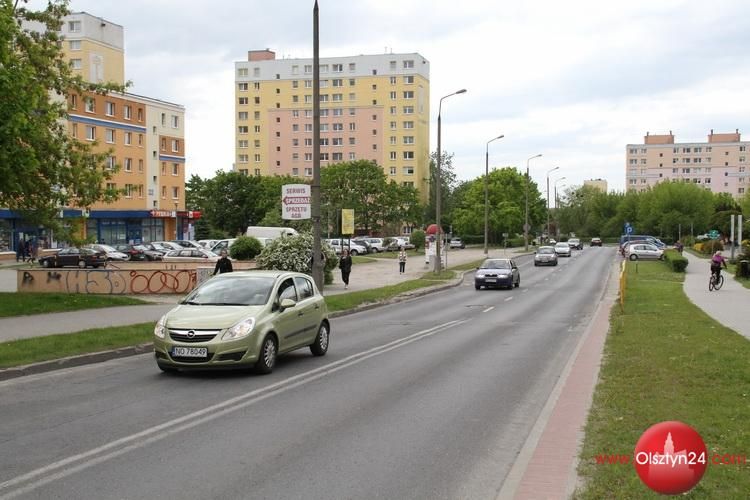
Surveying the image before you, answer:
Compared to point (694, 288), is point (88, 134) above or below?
above

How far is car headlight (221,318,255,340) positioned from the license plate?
1.04ft

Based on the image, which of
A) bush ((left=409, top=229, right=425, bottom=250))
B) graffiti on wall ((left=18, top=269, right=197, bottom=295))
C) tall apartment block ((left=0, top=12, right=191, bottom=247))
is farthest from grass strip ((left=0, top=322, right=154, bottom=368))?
bush ((left=409, top=229, right=425, bottom=250))

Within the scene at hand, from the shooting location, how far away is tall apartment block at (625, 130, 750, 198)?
556 ft

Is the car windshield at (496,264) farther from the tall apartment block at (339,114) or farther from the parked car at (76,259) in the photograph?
the tall apartment block at (339,114)

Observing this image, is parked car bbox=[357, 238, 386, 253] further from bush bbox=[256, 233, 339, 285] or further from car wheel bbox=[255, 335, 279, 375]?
car wheel bbox=[255, 335, 279, 375]

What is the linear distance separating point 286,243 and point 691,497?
1042 inches

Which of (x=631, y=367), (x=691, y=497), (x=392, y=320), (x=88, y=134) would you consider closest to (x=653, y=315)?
(x=392, y=320)

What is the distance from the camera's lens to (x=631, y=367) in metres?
11.1

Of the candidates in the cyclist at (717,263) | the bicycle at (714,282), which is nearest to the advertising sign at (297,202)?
the cyclist at (717,263)

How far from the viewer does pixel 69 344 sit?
45.0ft

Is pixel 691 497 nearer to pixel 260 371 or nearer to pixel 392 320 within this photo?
pixel 260 371

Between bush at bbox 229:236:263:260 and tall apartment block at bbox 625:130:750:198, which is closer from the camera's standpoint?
bush at bbox 229:236:263:260

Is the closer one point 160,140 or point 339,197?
point 160,140

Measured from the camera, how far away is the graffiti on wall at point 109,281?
87.1 feet
